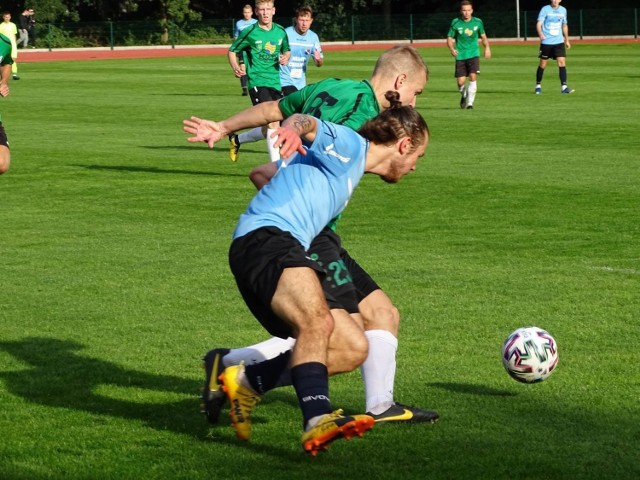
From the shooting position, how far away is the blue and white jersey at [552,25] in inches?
1165

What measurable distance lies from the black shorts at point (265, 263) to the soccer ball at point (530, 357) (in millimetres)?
1444

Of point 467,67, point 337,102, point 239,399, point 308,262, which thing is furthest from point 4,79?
point 467,67

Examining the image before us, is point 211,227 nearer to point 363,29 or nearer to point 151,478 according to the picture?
point 151,478

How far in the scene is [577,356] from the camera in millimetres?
7012

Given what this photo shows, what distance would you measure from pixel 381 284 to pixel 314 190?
3.87 m

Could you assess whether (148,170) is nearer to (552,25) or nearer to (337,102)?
(337,102)

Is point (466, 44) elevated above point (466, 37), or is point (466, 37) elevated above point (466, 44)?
point (466, 37)

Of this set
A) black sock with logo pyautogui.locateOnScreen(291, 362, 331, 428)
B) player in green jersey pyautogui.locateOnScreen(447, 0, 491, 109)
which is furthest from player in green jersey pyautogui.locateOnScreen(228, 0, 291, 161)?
black sock with logo pyautogui.locateOnScreen(291, 362, 331, 428)

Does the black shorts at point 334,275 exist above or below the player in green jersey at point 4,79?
below

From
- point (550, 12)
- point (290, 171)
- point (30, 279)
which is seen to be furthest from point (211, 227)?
point (550, 12)

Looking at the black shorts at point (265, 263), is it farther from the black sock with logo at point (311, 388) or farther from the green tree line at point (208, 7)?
the green tree line at point (208, 7)

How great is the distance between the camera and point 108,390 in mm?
6461

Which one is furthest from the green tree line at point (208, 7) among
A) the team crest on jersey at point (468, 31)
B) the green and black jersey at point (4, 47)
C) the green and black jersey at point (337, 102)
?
the green and black jersey at point (337, 102)

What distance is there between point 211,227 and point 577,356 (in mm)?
5390
